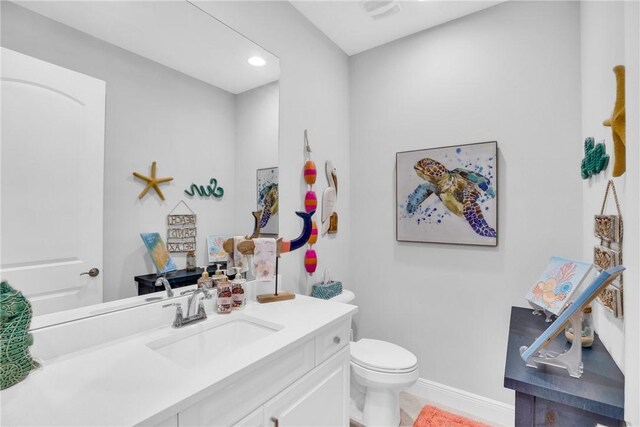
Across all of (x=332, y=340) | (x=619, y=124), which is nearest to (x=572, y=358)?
(x=619, y=124)

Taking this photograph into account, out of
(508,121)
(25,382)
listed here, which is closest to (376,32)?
(508,121)

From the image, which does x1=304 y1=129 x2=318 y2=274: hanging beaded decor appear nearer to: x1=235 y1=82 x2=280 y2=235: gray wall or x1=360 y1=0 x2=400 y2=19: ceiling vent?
x1=235 y1=82 x2=280 y2=235: gray wall

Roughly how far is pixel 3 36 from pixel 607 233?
213cm

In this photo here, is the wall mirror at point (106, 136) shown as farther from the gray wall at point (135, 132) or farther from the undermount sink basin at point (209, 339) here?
the undermount sink basin at point (209, 339)

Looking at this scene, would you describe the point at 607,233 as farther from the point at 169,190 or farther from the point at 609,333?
the point at 169,190

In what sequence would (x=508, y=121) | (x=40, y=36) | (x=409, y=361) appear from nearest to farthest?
(x=40, y=36) → (x=409, y=361) → (x=508, y=121)

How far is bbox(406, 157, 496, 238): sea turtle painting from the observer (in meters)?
2.00

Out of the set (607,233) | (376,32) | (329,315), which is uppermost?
(376,32)

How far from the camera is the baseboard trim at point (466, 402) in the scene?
6.31 feet

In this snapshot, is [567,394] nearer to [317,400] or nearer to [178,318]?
[317,400]

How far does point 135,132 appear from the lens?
1196 millimetres

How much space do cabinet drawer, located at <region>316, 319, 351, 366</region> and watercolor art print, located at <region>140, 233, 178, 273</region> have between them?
2.34 feet

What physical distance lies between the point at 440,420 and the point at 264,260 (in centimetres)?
155

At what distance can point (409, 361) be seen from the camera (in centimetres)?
177
